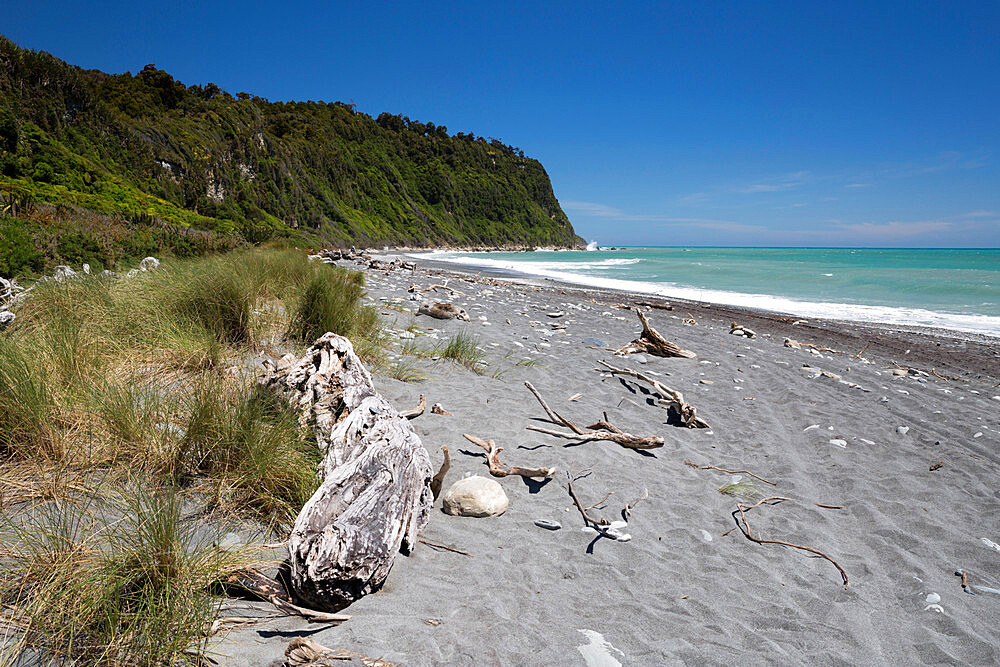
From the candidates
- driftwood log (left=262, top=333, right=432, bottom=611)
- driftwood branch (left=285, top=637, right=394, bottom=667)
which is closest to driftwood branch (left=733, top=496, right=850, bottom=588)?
driftwood log (left=262, top=333, right=432, bottom=611)

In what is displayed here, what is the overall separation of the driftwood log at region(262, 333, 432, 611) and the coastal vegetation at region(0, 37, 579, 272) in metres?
6.67

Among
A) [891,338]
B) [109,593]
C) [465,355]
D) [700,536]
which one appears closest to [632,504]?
[700,536]

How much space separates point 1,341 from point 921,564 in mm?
5641

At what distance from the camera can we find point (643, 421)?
494 centimetres

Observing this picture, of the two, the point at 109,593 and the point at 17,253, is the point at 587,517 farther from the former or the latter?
the point at 17,253

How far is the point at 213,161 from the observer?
32.8m

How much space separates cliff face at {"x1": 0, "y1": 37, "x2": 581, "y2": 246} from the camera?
61.7 feet

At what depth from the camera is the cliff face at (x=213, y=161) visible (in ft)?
61.7

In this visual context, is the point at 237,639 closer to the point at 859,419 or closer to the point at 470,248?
the point at 859,419

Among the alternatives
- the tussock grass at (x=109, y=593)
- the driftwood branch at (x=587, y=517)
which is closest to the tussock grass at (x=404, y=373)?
the driftwood branch at (x=587, y=517)

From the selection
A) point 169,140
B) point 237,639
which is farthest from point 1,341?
point 169,140

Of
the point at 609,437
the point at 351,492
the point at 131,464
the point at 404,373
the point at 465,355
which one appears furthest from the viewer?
the point at 465,355

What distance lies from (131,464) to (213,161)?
122 feet

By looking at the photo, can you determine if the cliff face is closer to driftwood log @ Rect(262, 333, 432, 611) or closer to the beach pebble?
driftwood log @ Rect(262, 333, 432, 611)
